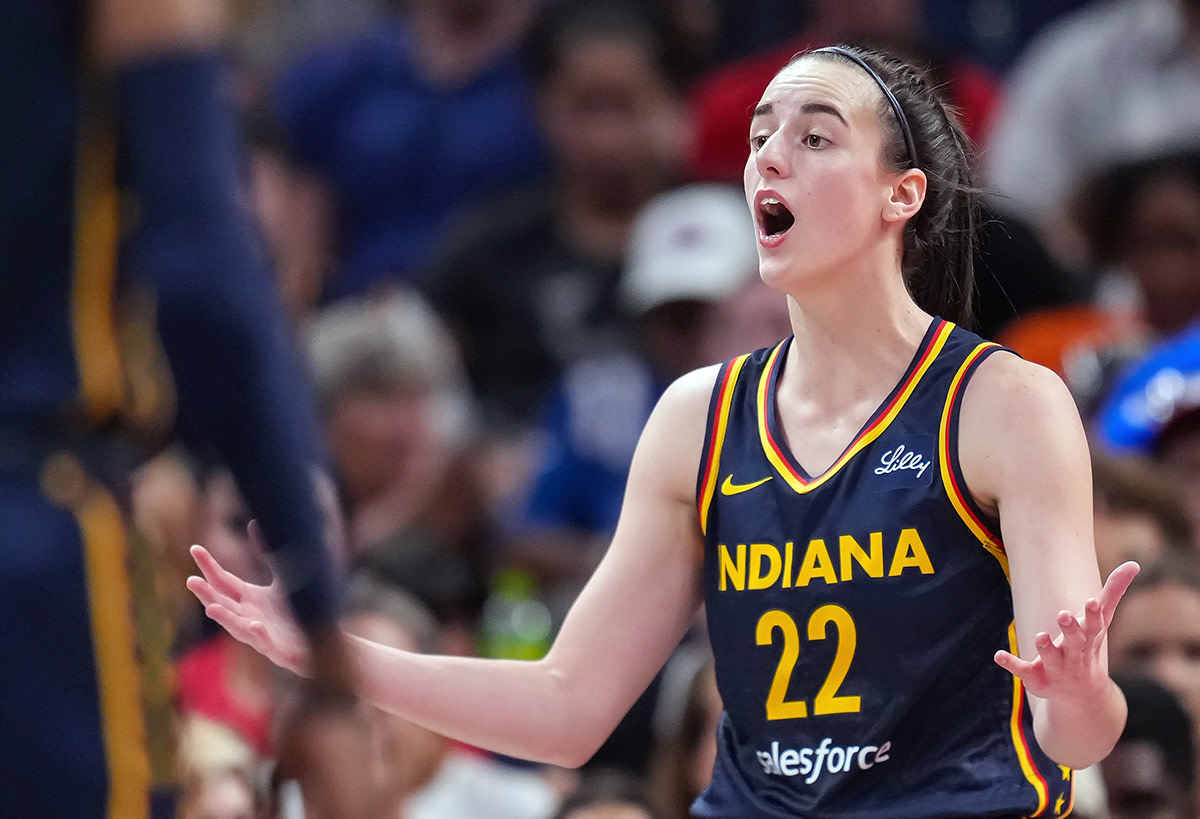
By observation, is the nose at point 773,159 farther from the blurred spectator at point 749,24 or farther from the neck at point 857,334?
the blurred spectator at point 749,24

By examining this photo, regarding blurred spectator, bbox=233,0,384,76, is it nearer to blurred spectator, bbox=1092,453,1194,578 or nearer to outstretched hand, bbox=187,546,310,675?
blurred spectator, bbox=1092,453,1194,578

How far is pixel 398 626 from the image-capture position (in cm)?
515

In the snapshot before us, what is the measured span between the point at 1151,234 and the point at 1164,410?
1.16 meters

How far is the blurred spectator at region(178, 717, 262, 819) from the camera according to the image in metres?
4.52

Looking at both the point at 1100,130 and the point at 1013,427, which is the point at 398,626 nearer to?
the point at 1013,427

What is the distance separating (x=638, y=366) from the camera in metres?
6.88

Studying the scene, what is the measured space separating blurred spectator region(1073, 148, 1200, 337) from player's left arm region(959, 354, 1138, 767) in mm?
3820

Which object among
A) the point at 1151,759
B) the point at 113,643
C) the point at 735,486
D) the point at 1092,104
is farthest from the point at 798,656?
the point at 1092,104

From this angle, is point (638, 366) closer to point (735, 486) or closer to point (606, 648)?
point (606, 648)

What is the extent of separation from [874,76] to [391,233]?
584 cm

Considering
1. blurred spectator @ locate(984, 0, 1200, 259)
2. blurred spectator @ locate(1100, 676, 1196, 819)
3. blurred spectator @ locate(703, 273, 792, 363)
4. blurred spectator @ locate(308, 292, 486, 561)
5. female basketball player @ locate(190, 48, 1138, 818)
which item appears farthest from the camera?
blurred spectator @ locate(984, 0, 1200, 259)

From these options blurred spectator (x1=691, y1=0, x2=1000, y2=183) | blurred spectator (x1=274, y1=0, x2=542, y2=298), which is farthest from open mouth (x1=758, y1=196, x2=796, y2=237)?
blurred spectator (x1=274, y1=0, x2=542, y2=298)

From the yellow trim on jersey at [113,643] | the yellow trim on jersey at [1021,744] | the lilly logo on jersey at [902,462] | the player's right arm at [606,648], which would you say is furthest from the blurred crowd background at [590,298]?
the yellow trim on jersey at [113,643]

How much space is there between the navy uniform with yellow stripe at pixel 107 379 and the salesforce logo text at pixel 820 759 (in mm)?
894
